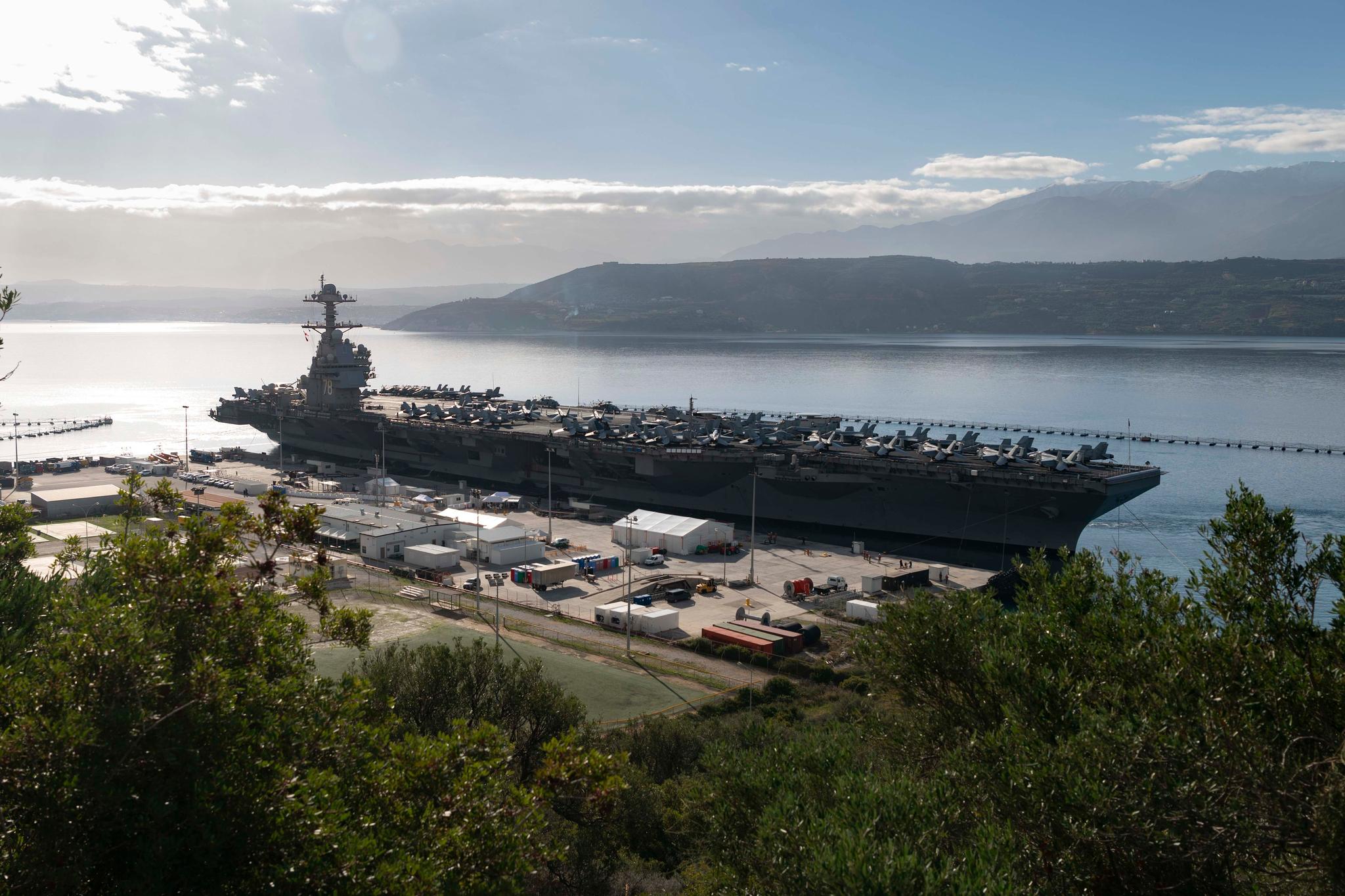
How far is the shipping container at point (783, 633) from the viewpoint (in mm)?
26141

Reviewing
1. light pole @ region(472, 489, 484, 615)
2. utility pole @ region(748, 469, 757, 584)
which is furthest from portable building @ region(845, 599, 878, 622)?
light pole @ region(472, 489, 484, 615)

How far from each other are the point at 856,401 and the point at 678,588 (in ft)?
249

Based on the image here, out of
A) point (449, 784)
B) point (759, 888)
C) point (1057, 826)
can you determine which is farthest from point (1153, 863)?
point (449, 784)

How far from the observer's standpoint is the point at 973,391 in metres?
113

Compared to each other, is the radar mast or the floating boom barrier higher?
the radar mast

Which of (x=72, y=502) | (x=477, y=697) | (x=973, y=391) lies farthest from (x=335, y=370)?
(x=973, y=391)

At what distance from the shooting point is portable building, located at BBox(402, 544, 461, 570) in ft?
115

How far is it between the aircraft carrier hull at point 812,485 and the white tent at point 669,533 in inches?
145

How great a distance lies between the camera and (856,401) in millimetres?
104562

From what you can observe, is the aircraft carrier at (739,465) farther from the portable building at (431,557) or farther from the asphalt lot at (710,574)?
the portable building at (431,557)

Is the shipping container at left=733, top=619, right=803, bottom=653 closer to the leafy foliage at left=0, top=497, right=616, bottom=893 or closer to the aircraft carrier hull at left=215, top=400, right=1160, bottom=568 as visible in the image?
the aircraft carrier hull at left=215, top=400, right=1160, bottom=568

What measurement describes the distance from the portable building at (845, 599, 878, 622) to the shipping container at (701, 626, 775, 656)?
14.4 feet

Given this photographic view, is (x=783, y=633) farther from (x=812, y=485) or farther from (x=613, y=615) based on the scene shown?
(x=812, y=485)

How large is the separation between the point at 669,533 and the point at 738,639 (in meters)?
12.3
